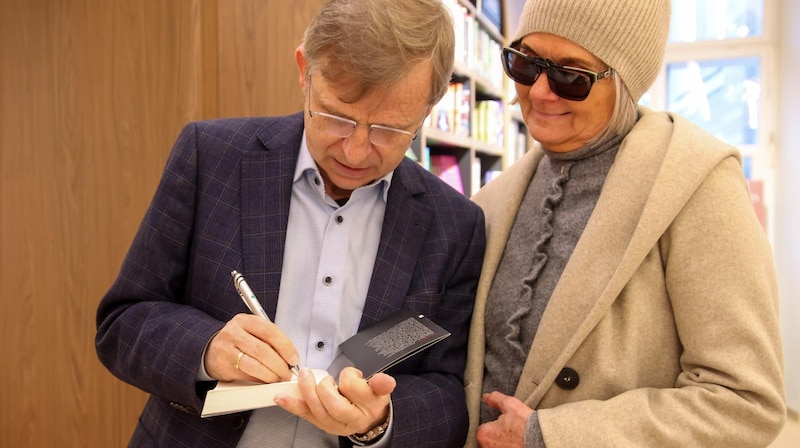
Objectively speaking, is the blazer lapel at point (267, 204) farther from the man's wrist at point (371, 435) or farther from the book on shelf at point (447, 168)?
the book on shelf at point (447, 168)

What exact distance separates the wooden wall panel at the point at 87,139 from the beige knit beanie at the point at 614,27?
→ 106 centimetres

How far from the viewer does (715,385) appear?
4.22ft

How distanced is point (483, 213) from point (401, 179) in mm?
291

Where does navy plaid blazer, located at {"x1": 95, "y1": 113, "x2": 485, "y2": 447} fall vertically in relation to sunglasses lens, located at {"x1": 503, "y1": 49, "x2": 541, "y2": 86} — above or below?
below

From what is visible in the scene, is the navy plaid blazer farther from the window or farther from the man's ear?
the window

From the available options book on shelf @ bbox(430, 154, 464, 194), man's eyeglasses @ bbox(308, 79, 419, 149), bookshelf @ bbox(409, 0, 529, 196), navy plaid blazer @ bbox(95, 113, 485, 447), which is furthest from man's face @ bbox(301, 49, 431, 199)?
book on shelf @ bbox(430, 154, 464, 194)

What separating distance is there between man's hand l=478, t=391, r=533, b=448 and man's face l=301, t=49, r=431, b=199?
0.60 meters

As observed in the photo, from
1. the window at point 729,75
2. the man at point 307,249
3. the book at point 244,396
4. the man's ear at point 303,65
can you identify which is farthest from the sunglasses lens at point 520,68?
the window at point 729,75

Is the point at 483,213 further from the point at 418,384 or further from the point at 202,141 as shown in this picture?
the point at 202,141

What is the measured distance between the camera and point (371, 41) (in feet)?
4.33

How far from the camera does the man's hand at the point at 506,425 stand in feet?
4.55

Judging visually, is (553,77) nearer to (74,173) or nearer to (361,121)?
(361,121)

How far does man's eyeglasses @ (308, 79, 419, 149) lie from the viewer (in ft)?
4.62

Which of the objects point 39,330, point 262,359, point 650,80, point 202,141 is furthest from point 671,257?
point 39,330
